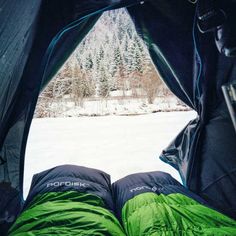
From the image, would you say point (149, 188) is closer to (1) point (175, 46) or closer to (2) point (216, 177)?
(2) point (216, 177)

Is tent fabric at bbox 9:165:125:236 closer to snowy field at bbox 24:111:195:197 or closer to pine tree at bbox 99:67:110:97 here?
snowy field at bbox 24:111:195:197

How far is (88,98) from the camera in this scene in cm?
551

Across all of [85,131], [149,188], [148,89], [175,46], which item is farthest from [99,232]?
[148,89]

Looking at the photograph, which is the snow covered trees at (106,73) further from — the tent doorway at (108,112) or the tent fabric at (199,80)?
the tent fabric at (199,80)

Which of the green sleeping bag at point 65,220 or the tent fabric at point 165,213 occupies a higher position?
the green sleeping bag at point 65,220

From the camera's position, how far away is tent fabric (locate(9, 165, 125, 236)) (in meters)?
0.72

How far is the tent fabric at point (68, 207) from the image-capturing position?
2.35ft

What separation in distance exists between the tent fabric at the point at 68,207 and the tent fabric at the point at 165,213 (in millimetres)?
68

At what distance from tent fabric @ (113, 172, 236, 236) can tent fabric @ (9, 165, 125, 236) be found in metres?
0.07

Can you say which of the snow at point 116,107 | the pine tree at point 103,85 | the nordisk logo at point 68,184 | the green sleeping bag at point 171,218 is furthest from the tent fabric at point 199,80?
the pine tree at point 103,85

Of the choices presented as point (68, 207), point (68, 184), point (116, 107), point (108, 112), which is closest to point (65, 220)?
point (68, 207)

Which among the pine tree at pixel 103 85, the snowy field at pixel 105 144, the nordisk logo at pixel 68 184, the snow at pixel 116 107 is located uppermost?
the pine tree at pixel 103 85

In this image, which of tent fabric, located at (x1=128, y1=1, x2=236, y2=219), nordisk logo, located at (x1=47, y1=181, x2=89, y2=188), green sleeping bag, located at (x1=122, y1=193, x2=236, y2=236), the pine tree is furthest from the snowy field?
the pine tree

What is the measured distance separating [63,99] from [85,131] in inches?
100
